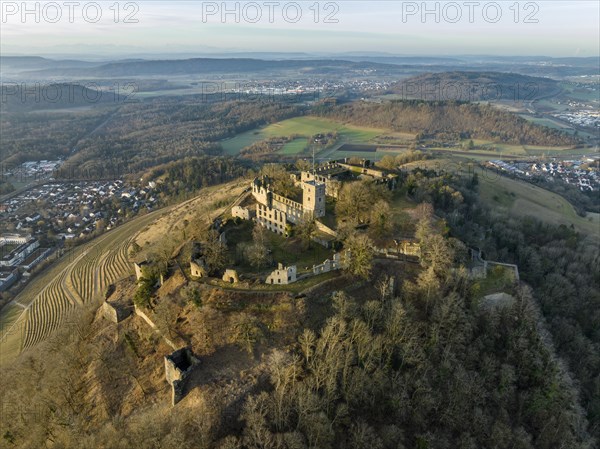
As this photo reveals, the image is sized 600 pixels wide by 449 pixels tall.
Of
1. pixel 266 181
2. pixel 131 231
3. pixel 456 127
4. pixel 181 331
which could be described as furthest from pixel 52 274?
pixel 456 127

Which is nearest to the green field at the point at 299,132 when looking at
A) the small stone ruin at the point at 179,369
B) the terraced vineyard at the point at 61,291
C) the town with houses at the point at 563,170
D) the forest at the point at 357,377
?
the town with houses at the point at 563,170

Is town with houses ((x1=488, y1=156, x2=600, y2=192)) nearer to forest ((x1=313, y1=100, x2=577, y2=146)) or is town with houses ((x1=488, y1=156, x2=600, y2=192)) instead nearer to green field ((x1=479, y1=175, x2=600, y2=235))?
green field ((x1=479, y1=175, x2=600, y2=235))

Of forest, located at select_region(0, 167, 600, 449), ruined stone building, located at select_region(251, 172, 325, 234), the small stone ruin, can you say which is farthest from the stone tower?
the small stone ruin

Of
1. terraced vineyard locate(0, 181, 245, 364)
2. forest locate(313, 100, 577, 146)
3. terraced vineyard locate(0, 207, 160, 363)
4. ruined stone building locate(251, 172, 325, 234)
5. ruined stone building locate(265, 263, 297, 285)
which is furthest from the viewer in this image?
forest locate(313, 100, 577, 146)

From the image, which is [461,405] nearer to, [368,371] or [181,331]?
[368,371]

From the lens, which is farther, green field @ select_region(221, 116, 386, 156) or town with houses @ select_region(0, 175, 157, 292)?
green field @ select_region(221, 116, 386, 156)

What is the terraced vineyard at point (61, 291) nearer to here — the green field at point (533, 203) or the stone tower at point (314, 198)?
the stone tower at point (314, 198)

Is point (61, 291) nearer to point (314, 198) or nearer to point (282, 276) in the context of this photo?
point (314, 198)
